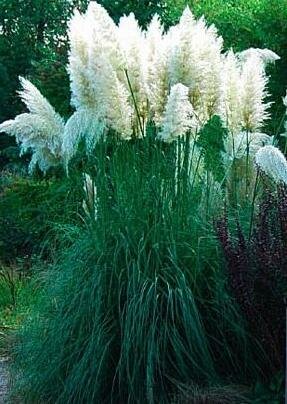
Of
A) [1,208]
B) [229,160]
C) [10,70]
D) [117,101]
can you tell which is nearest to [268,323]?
[229,160]

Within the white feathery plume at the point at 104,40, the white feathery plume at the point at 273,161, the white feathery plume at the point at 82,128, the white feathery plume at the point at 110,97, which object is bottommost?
the white feathery plume at the point at 273,161

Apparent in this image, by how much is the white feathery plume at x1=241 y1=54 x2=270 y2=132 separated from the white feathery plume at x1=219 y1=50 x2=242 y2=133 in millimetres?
46

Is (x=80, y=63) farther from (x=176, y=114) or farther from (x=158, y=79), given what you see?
(x=176, y=114)

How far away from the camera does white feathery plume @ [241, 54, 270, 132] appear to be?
4.69 meters

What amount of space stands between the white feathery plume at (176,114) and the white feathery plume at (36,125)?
68 cm

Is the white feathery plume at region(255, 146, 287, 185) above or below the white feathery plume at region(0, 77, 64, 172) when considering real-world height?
below

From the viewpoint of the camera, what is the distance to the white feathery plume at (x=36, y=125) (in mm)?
4867

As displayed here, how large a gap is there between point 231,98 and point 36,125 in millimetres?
1120

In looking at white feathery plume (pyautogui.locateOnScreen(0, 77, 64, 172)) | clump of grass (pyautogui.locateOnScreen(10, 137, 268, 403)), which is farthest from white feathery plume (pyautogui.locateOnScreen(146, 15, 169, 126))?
white feathery plume (pyautogui.locateOnScreen(0, 77, 64, 172))

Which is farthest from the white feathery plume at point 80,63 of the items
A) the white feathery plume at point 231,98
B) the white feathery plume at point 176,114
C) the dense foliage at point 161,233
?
the white feathery plume at point 231,98

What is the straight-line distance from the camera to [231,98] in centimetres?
483

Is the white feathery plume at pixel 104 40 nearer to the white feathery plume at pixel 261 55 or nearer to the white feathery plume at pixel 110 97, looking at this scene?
the white feathery plume at pixel 110 97

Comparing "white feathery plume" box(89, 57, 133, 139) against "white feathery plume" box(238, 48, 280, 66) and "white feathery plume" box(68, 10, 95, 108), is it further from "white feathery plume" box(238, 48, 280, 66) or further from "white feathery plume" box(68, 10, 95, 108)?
"white feathery plume" box(238, 48, 280, 66)

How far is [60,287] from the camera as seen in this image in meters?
4.85
